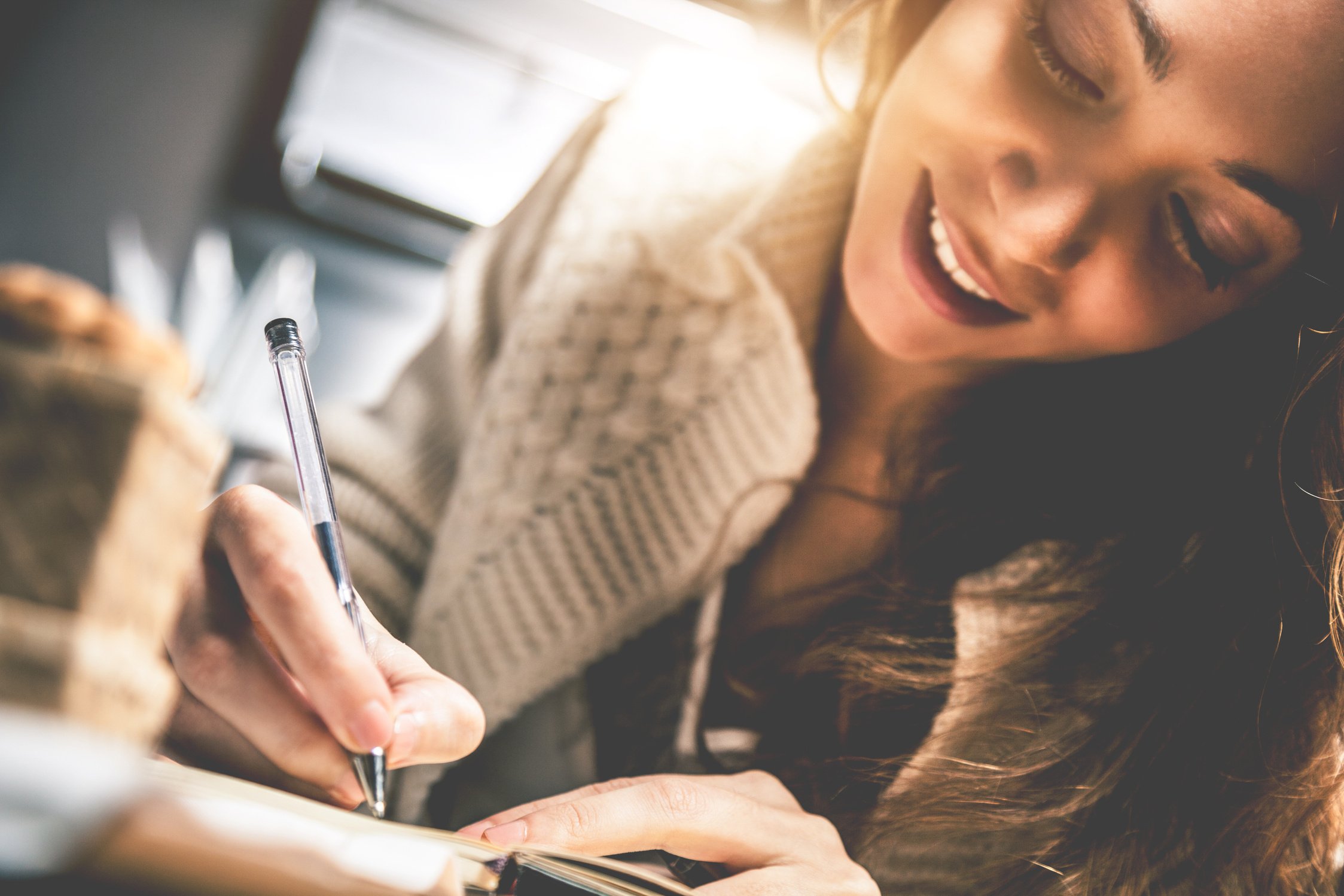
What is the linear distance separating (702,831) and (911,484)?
288 millimetres

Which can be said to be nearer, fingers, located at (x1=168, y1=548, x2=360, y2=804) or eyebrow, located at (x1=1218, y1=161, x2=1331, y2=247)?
fingers, located at (x1=168, y1=548, x2=360, y2=804)

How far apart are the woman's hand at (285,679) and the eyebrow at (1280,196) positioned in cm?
36

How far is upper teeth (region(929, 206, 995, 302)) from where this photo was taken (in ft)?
1.40

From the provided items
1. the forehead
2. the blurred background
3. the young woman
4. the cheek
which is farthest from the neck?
the blurred background

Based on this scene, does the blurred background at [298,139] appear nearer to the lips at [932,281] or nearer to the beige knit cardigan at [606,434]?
the beige knit cardigan at [606,434]

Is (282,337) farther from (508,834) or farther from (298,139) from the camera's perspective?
(298,139)

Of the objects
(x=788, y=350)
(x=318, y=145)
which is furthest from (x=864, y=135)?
(x=318, y=145)

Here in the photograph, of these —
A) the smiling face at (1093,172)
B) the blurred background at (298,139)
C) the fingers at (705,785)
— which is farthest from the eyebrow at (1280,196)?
the blurred background at (298,139)

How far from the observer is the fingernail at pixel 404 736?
21cm

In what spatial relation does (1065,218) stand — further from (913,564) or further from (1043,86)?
(913,564)

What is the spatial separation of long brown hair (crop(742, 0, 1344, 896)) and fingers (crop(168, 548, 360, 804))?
22 cm

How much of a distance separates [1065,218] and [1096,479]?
0.64ft

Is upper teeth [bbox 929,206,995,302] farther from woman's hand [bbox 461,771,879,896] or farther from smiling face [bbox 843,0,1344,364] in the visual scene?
woman's hand [bbox 461,771,879,896]

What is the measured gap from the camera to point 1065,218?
0.37m
